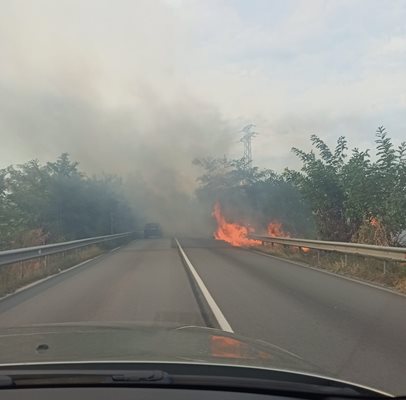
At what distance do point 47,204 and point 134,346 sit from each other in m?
32.6

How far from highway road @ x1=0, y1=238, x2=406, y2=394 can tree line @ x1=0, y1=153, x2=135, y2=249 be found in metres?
16.8

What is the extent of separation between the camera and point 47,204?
114 ft

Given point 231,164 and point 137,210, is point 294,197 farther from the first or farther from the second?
point 137,210

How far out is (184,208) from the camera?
7606 centimetres

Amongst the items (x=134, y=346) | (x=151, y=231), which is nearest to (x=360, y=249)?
(x=134, y=346)

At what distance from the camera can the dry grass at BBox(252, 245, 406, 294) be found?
531 inches

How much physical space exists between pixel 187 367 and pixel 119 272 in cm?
1403

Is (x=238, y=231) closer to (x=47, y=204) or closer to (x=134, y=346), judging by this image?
(x=47, y=204)

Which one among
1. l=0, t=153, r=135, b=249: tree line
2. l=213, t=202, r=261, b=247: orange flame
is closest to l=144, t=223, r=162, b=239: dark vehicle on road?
l=213, t=202, r=261, b=247: orange flame

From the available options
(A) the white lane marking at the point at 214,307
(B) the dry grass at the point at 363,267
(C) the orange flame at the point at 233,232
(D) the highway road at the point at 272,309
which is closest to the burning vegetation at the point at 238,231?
→ (C) the orange flame at the point at 233,232

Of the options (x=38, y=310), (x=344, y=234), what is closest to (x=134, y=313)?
(x=38, y=310)

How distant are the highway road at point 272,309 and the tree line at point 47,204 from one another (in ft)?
55.2

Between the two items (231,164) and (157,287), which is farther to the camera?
(231,164)

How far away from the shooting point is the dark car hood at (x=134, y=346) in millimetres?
3137
